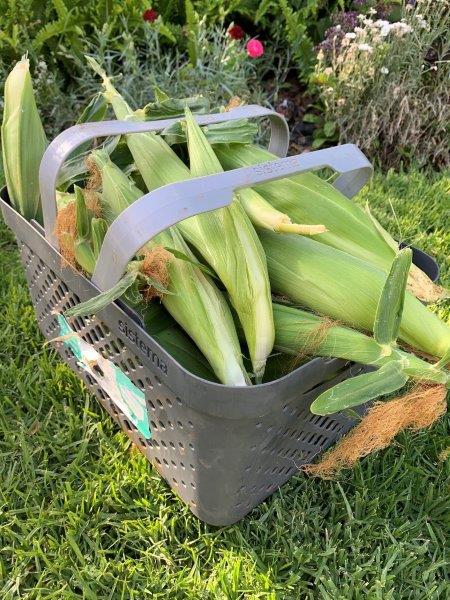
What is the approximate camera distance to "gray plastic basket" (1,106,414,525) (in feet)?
2.82

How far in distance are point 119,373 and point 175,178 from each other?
1.33 ft

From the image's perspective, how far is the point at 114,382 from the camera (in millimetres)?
1228

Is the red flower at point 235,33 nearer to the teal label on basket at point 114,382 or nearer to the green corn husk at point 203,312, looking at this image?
the teal label on basket at point 114,382

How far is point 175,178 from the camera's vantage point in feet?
3.75

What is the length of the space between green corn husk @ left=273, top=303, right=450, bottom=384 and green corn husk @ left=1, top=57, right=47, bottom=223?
26.2 inches

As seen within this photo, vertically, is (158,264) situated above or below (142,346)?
above

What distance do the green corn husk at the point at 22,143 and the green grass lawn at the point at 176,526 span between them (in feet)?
1.57

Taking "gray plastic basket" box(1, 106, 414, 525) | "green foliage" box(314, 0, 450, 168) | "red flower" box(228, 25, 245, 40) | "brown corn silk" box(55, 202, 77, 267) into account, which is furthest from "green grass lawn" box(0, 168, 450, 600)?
"red flower" box(228, 25, 245, 40)

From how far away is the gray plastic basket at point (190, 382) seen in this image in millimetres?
858

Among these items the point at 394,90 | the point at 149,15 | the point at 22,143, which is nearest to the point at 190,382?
the point at 22,143

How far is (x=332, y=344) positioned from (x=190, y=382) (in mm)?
248

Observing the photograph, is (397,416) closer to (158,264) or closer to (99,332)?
(158,264)

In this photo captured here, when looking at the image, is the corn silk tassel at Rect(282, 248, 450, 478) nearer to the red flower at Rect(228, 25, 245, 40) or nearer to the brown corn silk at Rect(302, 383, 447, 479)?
the brown corn silk at Rect(302, 383, 447, 479)

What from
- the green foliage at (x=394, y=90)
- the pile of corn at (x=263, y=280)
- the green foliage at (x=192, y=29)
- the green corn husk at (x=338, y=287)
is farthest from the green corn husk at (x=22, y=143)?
the green foliage at (x=394, y=90)
